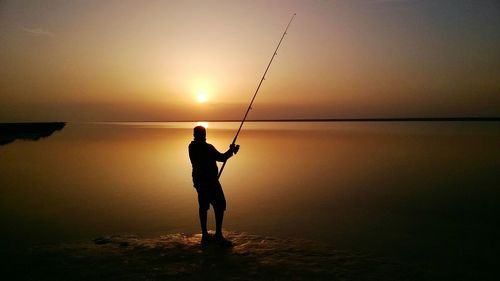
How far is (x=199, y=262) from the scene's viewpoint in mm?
6516

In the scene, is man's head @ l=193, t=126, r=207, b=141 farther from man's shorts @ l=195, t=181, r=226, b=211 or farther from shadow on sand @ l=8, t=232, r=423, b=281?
shadow on sand @ l=8, t=232, r=423, b=281

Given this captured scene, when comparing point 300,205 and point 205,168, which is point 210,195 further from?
point 300,205

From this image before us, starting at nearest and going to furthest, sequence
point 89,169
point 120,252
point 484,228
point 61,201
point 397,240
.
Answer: point 120,252
point 397,240
point 484,228
point 61,201
point 89,169

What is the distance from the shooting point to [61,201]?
13.6 m

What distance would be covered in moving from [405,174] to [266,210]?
36.2 feet

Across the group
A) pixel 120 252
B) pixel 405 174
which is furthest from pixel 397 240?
pixel 405 174

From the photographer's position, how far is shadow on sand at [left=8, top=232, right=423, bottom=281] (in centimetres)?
597

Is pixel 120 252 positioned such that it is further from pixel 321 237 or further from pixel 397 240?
pixel 397 240

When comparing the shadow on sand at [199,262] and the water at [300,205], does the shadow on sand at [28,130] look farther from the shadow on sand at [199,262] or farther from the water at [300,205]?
the shadow on sand at [199,262]

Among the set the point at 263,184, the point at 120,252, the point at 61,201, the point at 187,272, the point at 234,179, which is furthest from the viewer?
the point at 234,179

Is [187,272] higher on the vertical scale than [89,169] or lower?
lower

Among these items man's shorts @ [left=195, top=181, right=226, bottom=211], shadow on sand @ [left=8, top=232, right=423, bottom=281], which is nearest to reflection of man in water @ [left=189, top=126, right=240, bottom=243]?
man's shorts @ [left=195, top=181, right=226, bottom=211]

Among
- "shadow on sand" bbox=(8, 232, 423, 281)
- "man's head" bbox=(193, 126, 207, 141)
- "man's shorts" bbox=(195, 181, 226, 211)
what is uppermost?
"man's head" bbox=(193, 126, 207, 141)

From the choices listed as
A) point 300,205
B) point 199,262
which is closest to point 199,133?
point 199,262
